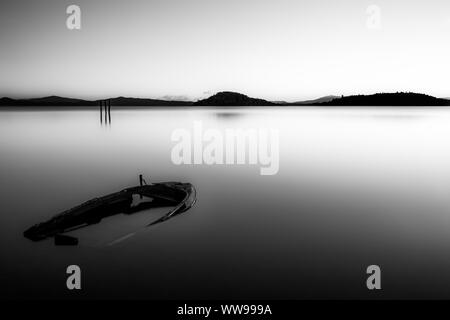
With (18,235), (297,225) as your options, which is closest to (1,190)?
(18,235)

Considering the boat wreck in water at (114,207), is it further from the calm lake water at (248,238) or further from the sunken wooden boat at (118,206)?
the calm lake water at (248,238)

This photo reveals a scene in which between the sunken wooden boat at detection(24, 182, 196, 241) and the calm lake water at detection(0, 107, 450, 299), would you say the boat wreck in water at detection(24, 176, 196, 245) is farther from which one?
the calm lake water at detection(0, 107, 450, 299)

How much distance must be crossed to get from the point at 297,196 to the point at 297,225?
11.7 feet

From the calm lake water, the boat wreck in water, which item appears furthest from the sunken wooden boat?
the calm lake water

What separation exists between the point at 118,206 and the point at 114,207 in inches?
7.5

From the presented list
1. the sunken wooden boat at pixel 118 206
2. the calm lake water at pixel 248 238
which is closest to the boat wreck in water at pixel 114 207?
the sunken wooden boat at pixel 118 206

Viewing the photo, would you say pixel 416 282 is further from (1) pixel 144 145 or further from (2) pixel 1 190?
(1) pixel 144 145

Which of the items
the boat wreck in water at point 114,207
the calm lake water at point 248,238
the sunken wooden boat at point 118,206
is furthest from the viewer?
the sunken wooden boat at point 118,206

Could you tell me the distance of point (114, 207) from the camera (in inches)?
427

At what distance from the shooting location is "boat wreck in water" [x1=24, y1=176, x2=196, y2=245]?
8586 millimetres

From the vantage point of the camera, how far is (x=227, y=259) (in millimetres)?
7711

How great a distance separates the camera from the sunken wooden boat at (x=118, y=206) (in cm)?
873

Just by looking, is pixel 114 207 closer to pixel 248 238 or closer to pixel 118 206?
pixel 118 206
